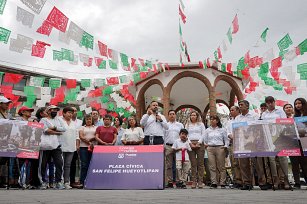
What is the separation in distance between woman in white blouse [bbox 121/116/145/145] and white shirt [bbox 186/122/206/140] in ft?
4.21

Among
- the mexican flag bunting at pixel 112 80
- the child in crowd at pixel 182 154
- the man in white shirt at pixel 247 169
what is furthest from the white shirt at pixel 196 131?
the mexican flag bunting at pixel 112 80

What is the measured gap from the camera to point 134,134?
273 inches

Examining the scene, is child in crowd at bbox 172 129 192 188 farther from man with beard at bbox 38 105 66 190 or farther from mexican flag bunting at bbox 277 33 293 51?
mexican flag bunting at bbox 277 33 293 51

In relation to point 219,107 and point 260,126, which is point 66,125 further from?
point 219,107

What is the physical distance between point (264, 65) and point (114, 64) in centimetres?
546

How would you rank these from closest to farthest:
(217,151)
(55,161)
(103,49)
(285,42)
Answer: (55,161) < (217,151) < (103,49) < (285,42)

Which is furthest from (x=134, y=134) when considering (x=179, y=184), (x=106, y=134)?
(x=179, y=184)

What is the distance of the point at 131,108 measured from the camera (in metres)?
17.5

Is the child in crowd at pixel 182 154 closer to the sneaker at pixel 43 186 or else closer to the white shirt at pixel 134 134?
the white shirt at pixel 134 134

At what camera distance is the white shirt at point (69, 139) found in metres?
6.32

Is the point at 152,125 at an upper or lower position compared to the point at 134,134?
upper

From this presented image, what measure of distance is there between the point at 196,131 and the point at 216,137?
2.36ft

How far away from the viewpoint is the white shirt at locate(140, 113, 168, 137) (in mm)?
7043

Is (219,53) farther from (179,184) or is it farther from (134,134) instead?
(179,184)
